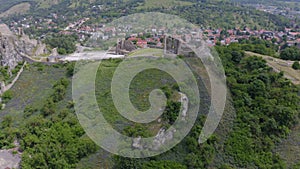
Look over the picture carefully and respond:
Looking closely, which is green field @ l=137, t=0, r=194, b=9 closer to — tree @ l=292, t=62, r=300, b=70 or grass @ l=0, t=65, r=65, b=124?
grass @ l=0, t=65, r=65, b=124

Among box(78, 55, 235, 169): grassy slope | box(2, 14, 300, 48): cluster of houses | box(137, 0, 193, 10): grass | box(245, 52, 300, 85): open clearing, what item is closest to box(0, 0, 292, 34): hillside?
box(137, 0, 193, 10): grass

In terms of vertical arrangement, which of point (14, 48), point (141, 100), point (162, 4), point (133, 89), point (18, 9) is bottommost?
point (18, 9)

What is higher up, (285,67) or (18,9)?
(285,67)

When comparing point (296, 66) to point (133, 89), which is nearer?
point (133, 89)

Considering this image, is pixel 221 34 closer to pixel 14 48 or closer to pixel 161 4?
pixel 161 4

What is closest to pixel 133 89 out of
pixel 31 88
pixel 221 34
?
pixel 31 88

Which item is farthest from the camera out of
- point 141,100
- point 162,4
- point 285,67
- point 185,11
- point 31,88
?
point 162,4

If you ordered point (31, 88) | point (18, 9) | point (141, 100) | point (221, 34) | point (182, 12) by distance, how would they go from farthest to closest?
point (18, 9) → point (182, 12) → point (221, 34) → point (31, 88) → point (141, 100)
